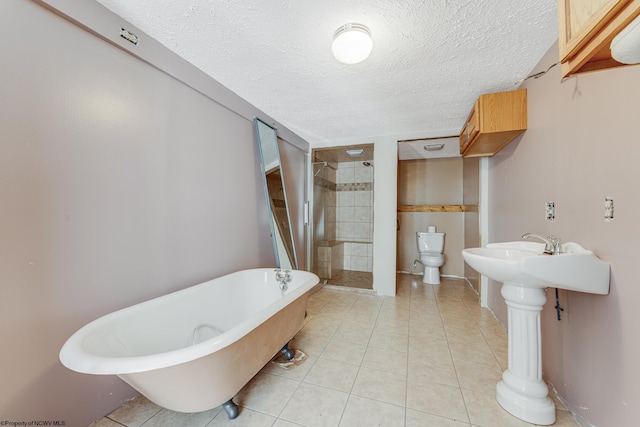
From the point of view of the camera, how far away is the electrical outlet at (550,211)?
4.79ft

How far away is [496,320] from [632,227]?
6.19 feet

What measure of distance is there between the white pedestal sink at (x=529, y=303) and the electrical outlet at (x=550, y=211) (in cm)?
26

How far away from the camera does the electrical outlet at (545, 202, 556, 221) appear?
4.79 ft

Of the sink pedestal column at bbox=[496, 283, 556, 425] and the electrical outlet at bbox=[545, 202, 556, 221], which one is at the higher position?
the electrical outlet at bbox=[545, 202, 556, 221]

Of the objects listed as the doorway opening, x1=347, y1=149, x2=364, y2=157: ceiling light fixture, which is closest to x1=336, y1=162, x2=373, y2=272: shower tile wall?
the doorway opening

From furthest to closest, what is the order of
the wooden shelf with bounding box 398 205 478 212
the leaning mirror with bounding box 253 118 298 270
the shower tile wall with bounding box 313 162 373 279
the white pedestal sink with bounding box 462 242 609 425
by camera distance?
the shower tile wall with bounding box 313 162 373 279, the wooden shelf with bounding box 398 205 478 212, the leaning mirror with bounding box 253 118 298 270, the white pedestal sink with bounding box 462 242 609 425

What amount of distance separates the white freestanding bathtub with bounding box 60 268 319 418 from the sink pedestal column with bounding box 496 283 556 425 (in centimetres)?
122

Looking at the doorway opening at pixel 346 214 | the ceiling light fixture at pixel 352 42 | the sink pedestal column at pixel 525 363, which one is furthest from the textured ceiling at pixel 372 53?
the doorway opening at pixel 346 214

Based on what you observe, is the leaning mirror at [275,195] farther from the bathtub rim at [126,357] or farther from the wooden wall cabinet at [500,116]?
the wooden wall cabinet at [500,116]

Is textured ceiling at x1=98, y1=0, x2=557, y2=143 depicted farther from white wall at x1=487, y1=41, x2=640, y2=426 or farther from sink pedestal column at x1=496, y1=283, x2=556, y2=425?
sink pedestal column at x1=496, y1=283, x2=556, y2=425

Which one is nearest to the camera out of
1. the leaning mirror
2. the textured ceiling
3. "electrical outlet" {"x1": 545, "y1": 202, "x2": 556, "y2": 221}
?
the textured ceiling

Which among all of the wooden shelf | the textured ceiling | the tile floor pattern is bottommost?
the tile floor pattern

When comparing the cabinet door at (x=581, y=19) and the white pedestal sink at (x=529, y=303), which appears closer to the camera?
the cabinet door at (x=581, y=19)

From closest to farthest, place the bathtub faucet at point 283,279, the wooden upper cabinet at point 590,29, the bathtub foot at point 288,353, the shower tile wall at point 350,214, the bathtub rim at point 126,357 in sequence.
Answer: the wooden upper cabinet at point 590,29 → the bathtub rim at point 126,357 → the bathtub foot at point 288,353 → the bathtub faucet at point 283,279 → the shower tile wall at point 350,214
